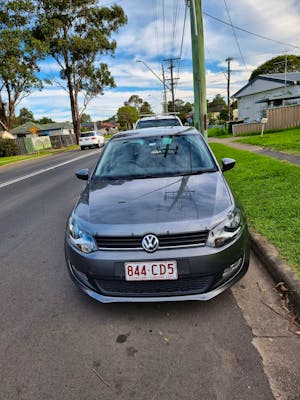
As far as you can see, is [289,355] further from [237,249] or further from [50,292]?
[50,292]

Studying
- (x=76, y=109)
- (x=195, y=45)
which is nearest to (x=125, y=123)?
(x=76, y=109)

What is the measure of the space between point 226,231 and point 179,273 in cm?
51

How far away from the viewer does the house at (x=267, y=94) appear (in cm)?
3092

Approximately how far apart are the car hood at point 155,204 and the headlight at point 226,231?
2.6 inches

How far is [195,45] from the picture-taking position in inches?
350

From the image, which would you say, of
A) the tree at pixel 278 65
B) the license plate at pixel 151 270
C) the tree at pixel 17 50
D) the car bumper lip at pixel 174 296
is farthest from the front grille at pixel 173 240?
the tree at pixel 278 65

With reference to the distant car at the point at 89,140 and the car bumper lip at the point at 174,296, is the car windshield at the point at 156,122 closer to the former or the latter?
the car bumper lip at the point at 174,296

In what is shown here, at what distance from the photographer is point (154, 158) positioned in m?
3.75

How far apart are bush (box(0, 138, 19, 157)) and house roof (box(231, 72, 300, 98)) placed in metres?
28.3

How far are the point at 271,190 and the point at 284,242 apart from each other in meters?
2.21

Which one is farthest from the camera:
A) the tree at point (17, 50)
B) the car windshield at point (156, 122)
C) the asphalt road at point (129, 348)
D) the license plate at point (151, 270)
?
the tree at point (17, 50)

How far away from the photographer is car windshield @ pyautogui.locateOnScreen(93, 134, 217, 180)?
349 centimetres

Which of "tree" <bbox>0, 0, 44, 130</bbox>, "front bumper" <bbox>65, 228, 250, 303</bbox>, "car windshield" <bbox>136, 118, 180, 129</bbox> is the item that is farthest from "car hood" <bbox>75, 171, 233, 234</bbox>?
"tree" <bbox>0, 0, 44, 130</bbox>

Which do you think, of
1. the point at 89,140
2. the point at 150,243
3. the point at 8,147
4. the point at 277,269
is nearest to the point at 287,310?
the point at 277,269
